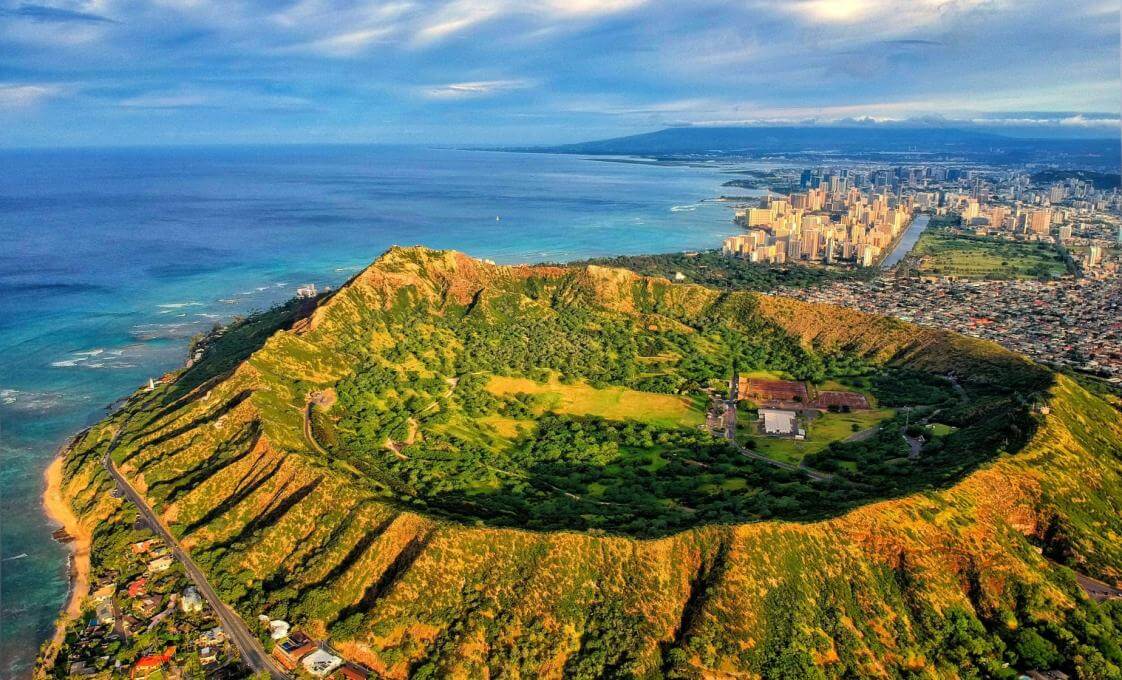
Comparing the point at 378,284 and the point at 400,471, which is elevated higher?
the point at 378,284

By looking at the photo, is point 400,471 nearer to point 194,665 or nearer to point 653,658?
point 194,665

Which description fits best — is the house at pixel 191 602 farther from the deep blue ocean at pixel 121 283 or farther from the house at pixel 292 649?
the deep blue ocean at pixel 121 283

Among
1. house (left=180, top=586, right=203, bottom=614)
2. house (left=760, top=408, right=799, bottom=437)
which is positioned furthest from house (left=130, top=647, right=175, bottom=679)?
house (left=760, top=408, right=799, bottom=437)

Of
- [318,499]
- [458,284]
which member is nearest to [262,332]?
[458,284]

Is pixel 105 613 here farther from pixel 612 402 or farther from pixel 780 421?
pixel 780 421

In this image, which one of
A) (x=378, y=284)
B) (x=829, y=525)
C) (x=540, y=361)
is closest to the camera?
(x=829, y=525)

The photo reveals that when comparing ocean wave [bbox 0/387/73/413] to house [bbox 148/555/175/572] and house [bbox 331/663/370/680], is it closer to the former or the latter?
house [bbox 148/555/175/572]
